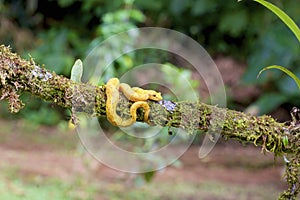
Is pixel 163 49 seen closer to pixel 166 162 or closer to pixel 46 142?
pixel 46 142

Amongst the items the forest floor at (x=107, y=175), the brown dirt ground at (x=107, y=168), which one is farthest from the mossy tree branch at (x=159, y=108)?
the brown dirt ground at (x=107, y=168)

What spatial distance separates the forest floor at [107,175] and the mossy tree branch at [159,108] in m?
1.48

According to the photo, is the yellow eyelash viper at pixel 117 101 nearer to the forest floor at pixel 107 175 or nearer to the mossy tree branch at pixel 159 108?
the mossy tree branch at pixel 159 108

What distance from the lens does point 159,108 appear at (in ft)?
3.79

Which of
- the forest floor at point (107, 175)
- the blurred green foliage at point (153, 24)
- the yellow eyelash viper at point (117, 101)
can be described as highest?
the blurred green foliage at point (153, 24)

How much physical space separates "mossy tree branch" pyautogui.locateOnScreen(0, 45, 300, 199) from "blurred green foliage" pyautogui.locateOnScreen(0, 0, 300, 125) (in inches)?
74.6

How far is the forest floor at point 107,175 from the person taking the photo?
9.13 ft

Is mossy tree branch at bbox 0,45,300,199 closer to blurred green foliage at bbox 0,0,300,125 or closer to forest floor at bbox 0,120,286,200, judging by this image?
forest floor at bbox 0,120,286,200

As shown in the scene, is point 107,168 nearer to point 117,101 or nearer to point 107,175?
point 107,175

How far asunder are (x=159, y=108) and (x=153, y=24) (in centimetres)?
336

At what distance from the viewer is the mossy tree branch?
109 cm

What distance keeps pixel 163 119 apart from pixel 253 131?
20cm

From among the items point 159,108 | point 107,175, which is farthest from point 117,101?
point 107,175

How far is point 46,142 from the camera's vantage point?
13.0 ft
